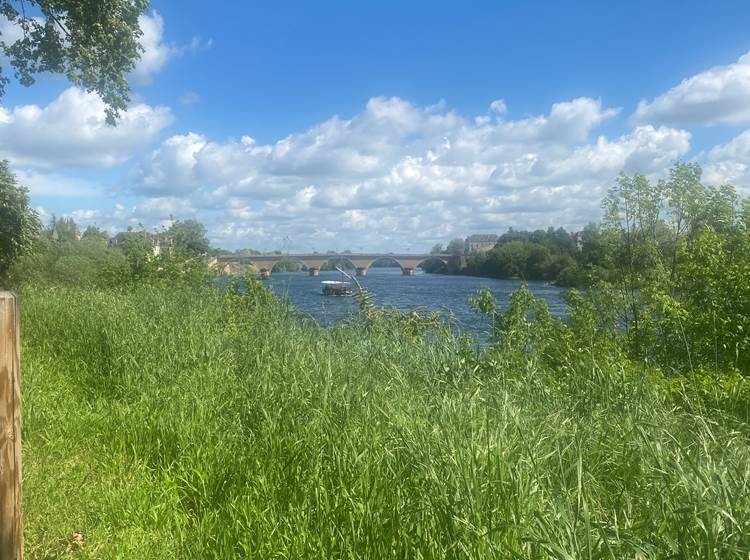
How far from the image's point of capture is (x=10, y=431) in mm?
1902

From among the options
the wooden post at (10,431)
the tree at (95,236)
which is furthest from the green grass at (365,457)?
the tree at (95,236)

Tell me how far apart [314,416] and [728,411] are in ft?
10.0

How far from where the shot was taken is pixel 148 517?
3600mm

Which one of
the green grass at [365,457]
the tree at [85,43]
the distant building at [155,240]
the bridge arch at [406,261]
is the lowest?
the green grass at [365,457]

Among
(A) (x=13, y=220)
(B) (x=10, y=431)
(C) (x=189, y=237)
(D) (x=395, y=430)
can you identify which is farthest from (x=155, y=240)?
(B) (x=10, y=431)

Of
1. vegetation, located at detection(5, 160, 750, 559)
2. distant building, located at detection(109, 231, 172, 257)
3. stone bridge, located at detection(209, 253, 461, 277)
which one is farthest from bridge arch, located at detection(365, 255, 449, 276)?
vegetation, located at detection(5, 160, 750, 559)

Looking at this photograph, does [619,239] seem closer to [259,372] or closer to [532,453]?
[259,372]

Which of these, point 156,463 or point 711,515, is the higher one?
point 711,515

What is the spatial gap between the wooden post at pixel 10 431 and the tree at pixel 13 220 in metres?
13.6

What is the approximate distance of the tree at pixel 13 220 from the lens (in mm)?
13707

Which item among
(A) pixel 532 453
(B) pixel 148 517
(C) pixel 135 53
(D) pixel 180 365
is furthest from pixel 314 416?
(C) pixel 135 53

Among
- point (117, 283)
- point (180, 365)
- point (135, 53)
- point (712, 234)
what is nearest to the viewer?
point (180, 365)

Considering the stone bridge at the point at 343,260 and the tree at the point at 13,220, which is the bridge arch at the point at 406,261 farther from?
the tree at the point at 13,220

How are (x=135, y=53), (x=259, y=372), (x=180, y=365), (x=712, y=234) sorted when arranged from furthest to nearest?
(x=135, y=53) → (x=712, y=234) → (x=180, y=365) → (x=259, y=372)
